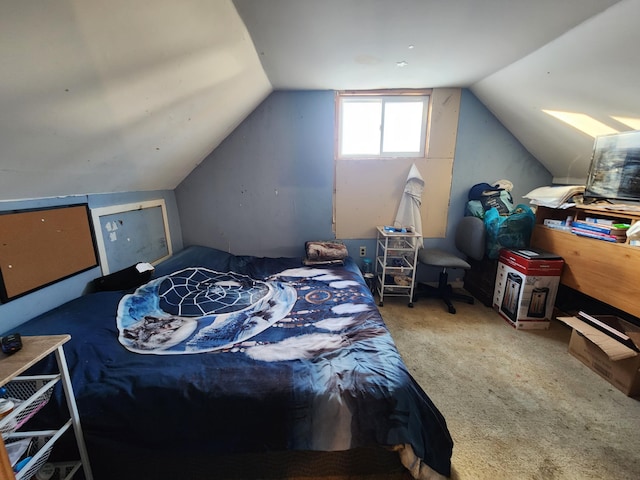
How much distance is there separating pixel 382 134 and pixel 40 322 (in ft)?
10.5

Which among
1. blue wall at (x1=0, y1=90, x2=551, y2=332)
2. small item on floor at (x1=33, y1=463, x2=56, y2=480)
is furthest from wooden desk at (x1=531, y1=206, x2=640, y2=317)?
small item on floor at (x1=33, y1=463, x2=56, y2=480)

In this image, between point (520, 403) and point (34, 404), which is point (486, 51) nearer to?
point (520, 403)

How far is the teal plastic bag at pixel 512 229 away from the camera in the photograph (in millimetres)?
2602

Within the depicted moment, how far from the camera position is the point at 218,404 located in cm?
113

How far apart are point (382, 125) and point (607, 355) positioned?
8.88 ft

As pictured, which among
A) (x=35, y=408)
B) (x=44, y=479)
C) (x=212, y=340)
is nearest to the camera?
(x=35, y=408)

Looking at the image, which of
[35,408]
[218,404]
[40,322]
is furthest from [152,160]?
[218,404]

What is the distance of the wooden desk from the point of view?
1826 millimetres

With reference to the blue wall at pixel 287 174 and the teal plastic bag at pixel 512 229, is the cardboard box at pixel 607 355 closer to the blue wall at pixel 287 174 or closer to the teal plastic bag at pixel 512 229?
the teal plastic bag at pixel 512 229

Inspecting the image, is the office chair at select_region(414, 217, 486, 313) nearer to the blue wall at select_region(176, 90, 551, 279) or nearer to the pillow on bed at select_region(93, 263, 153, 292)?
the blue wall at select_region(176, 90, 551, 279)

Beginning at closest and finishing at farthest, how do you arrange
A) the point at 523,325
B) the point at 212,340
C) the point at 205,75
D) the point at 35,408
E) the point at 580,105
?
1. the point at 35,408
2. the point at 212,340
3. the point at 205,75
4. the point at 580,105
5. the point at 523,325

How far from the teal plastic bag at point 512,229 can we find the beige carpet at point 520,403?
2.56 feet

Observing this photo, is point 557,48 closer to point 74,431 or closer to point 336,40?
point 336,40

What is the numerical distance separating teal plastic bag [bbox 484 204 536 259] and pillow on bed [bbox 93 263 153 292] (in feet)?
10.3
